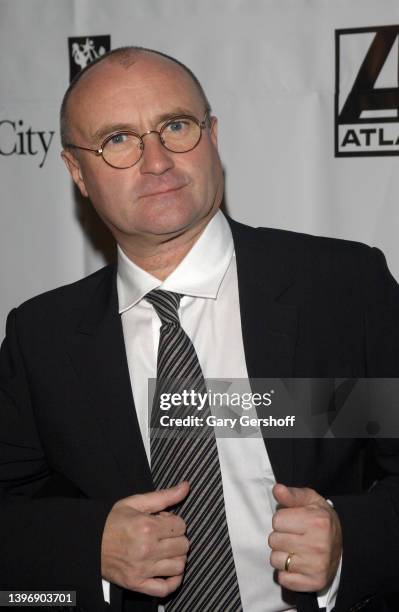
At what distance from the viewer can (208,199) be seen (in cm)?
144

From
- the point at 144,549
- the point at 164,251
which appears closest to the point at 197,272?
the point at 164,251

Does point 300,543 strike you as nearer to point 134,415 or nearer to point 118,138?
point 134,415

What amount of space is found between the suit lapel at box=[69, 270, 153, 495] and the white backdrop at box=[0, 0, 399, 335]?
65 centimetres

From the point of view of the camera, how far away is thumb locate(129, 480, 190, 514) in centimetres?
124

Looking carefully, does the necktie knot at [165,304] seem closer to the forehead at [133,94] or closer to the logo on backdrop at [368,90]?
the forehead at [133,94]

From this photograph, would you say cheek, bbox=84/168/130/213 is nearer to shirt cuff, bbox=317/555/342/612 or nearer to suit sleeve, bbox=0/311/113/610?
suit sleeve, bbox=0/311/113/610

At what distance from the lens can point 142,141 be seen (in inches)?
55.6

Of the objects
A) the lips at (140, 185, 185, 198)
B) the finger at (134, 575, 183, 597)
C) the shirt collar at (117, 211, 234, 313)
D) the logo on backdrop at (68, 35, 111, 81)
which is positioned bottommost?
the finger at (134, 575, 183, 597)

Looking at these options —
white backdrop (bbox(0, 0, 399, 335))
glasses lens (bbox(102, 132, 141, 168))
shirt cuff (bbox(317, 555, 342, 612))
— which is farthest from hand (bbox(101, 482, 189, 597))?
white backdrop (bbox(0, 0, 399, 335))

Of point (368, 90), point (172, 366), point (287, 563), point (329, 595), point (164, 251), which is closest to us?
point (287, 563)

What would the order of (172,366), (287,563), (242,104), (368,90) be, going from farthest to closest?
(242,104), (368,90), (172,366), (287,563)

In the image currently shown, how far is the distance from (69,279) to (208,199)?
33.4 inches

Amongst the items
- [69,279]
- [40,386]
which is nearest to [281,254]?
[40,386]

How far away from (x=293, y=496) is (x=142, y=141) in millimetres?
730
